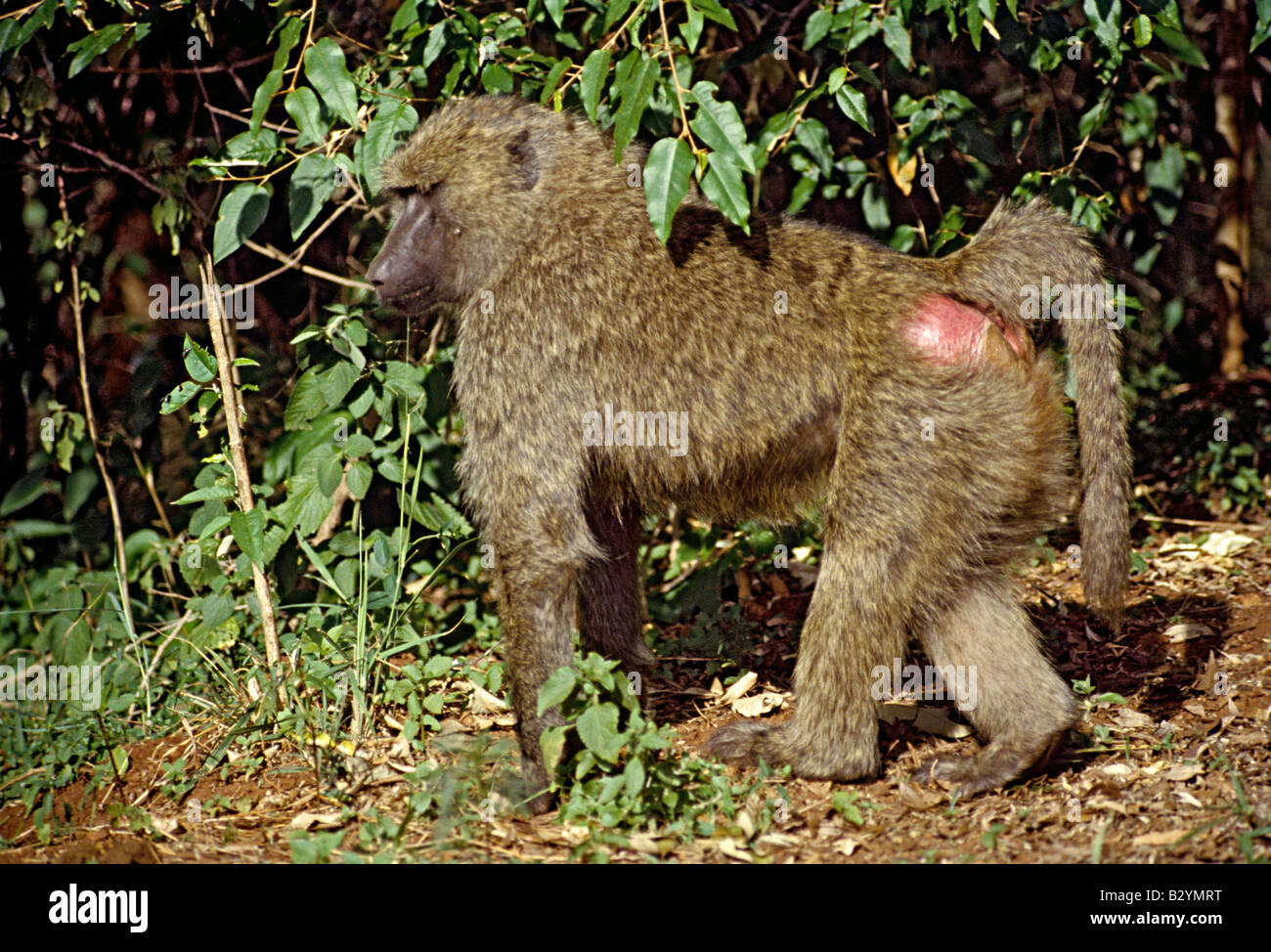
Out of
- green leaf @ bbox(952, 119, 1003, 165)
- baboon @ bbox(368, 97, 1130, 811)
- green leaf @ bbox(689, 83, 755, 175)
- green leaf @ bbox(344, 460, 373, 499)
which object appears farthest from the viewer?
green leaf @ bbox(952, 119, 1003, 165)

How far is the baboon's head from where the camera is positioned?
145 inches

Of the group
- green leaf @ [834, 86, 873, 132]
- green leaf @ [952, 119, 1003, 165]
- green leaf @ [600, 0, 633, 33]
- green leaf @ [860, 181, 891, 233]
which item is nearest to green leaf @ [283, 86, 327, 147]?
green leaf @ [600, 0, 633, 33]

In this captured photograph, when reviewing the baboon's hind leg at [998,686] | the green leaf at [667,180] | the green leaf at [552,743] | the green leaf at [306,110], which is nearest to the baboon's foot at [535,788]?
the green leaf at [552,743]

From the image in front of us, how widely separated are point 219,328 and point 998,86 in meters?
3.88

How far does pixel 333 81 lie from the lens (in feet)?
12.4

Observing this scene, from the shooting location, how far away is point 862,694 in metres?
3.44

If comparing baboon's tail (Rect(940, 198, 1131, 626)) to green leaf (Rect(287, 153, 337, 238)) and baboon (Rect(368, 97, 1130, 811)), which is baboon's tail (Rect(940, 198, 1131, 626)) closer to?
baboon (Rect(368, 97, 1130, 811))

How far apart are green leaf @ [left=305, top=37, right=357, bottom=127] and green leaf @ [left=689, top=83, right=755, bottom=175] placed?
3.65 feet

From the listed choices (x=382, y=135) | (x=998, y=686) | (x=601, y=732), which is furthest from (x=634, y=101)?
(x=998, y=686)

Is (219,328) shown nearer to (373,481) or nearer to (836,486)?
(373,481)

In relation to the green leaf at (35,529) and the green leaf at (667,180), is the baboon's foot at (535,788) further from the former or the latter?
the green leaf at (35,529)

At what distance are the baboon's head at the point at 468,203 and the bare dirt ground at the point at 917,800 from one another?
1455 mm

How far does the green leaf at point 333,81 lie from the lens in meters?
3.77

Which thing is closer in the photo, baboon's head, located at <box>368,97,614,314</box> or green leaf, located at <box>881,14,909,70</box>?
baboon's head, located at <box>368,97,614,314</box>
